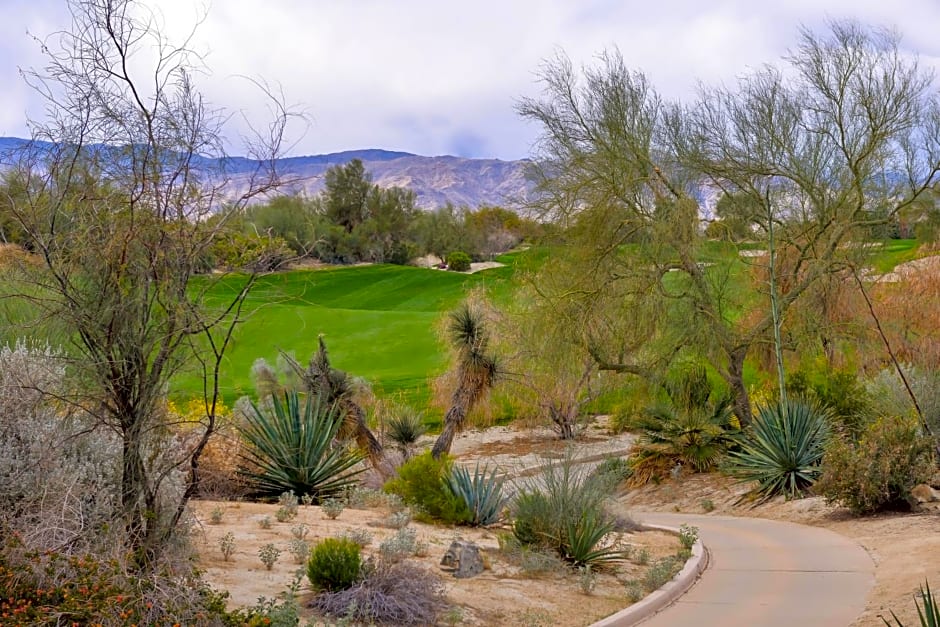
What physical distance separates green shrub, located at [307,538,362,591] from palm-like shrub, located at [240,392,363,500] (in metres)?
6.26

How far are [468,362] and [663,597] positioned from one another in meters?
12.9

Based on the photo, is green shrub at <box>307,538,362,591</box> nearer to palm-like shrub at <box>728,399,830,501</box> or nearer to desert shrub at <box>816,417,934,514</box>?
desert shrub at <box>816,417,934,514</box>

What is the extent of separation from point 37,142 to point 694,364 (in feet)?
64.6

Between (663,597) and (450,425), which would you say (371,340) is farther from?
(663,597)

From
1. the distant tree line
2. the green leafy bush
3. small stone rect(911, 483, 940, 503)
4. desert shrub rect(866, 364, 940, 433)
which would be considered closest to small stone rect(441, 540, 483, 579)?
small stone rect(911, 483, 940, 503)

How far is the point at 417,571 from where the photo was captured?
8.30m

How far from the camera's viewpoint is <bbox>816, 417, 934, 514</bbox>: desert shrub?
47.5ft

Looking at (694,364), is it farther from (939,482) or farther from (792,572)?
(792,572)

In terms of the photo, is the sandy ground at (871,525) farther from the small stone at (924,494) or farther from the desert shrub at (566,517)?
the desert shrub at (566,517)

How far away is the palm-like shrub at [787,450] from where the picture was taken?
60.7 ft

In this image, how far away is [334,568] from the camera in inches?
316

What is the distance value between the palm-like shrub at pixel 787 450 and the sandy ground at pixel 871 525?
61cm

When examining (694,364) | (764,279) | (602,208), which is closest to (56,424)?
(602,208)

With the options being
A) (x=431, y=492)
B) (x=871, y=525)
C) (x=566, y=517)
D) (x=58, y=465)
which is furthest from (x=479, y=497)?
(x=58, y=465)
